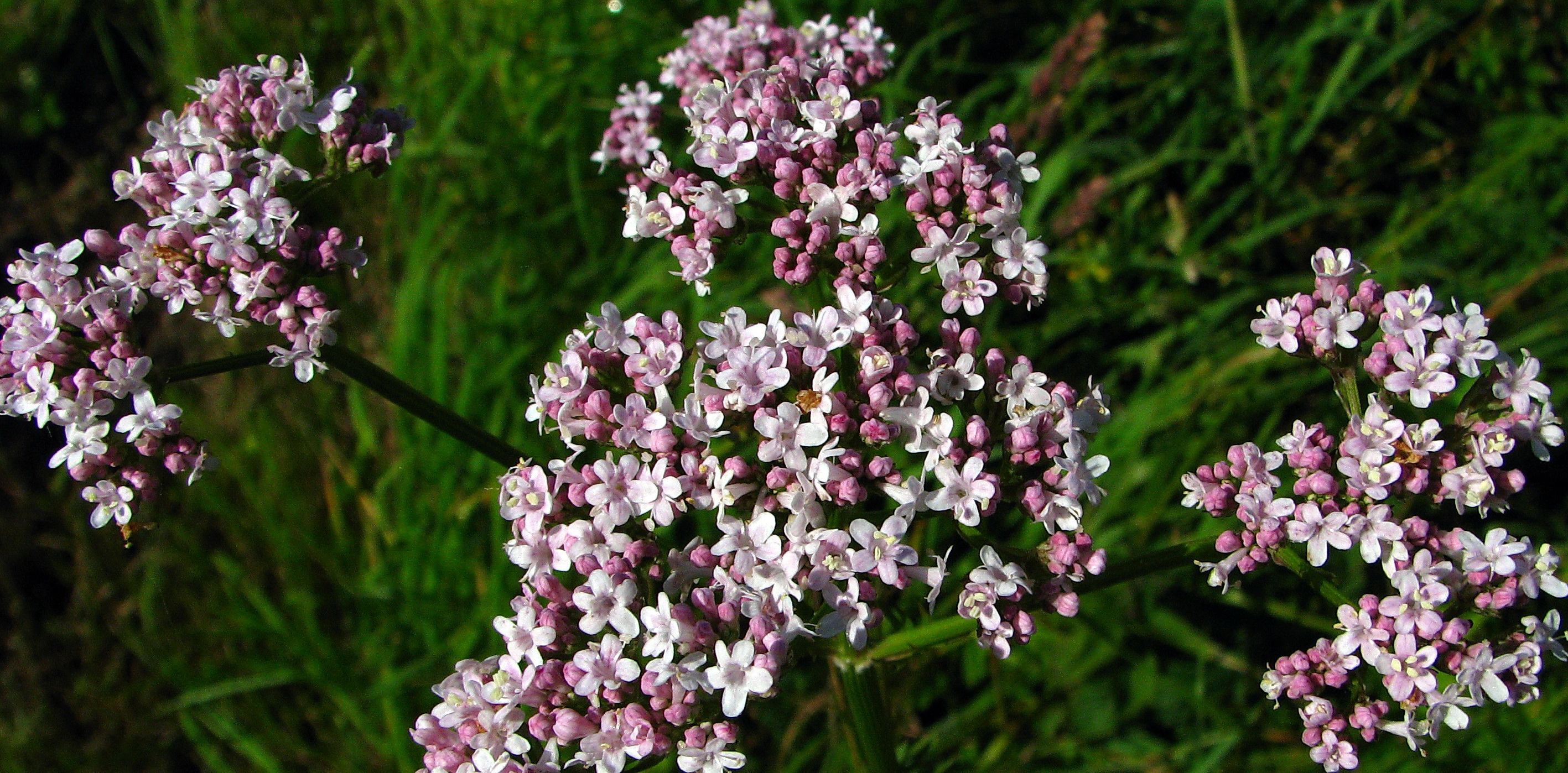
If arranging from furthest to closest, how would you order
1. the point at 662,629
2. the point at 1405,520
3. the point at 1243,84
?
1. the point at 1243,84
2. the point at 1405,520
3. the point at 662,629

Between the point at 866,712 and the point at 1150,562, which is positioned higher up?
the point at 1150,562

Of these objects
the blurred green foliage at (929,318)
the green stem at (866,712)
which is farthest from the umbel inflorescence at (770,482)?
the blurred green foliage at (929,318)

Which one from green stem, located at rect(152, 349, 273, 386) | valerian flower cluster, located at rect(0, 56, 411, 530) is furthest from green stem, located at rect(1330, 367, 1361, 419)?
green stem, located at rect(152, 349, 273, 386)

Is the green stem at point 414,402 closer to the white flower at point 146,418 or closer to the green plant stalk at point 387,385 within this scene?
the green plant stalk at point 387,385

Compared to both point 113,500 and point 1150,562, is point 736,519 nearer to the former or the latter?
point 1150,562

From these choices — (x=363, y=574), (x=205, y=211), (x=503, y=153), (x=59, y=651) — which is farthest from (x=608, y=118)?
(x=59, y=651)

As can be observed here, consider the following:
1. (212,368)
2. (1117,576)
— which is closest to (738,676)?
(1117,576)
